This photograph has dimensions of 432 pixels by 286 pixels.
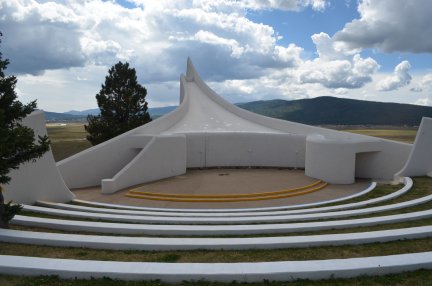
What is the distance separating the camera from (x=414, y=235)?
6426 mm

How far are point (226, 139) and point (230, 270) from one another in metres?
18.2

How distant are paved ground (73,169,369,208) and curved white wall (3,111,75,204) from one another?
98.2 inches

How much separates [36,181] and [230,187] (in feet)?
28.9

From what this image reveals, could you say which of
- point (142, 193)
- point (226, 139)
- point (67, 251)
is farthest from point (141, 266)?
point (226, 139)

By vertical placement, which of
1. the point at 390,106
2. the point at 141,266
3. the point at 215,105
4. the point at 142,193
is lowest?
the point at 142,193

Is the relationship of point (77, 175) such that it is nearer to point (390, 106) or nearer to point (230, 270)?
point (230, 270)

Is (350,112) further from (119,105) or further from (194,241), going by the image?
(194,241)

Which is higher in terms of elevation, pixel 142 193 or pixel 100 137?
pixel 100 137

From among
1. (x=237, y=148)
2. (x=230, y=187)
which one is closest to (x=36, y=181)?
(x=230, y=187)

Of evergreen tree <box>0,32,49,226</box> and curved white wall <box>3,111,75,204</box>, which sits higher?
evergreen tree <box>0,32,49,226</box>

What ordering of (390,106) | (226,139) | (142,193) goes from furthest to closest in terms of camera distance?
(390,106), (226,139), (142,193)

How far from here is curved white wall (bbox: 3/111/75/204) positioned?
34.9 feet

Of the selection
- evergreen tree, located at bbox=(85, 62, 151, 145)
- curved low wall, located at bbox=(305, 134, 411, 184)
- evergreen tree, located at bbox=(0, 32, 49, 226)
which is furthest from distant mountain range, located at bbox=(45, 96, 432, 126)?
evergreen tree, located at bbox=(0, 32, 49, 226)

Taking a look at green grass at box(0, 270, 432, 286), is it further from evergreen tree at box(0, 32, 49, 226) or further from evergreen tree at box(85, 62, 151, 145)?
evergreen tree at box(85, 62, 151, 145)
